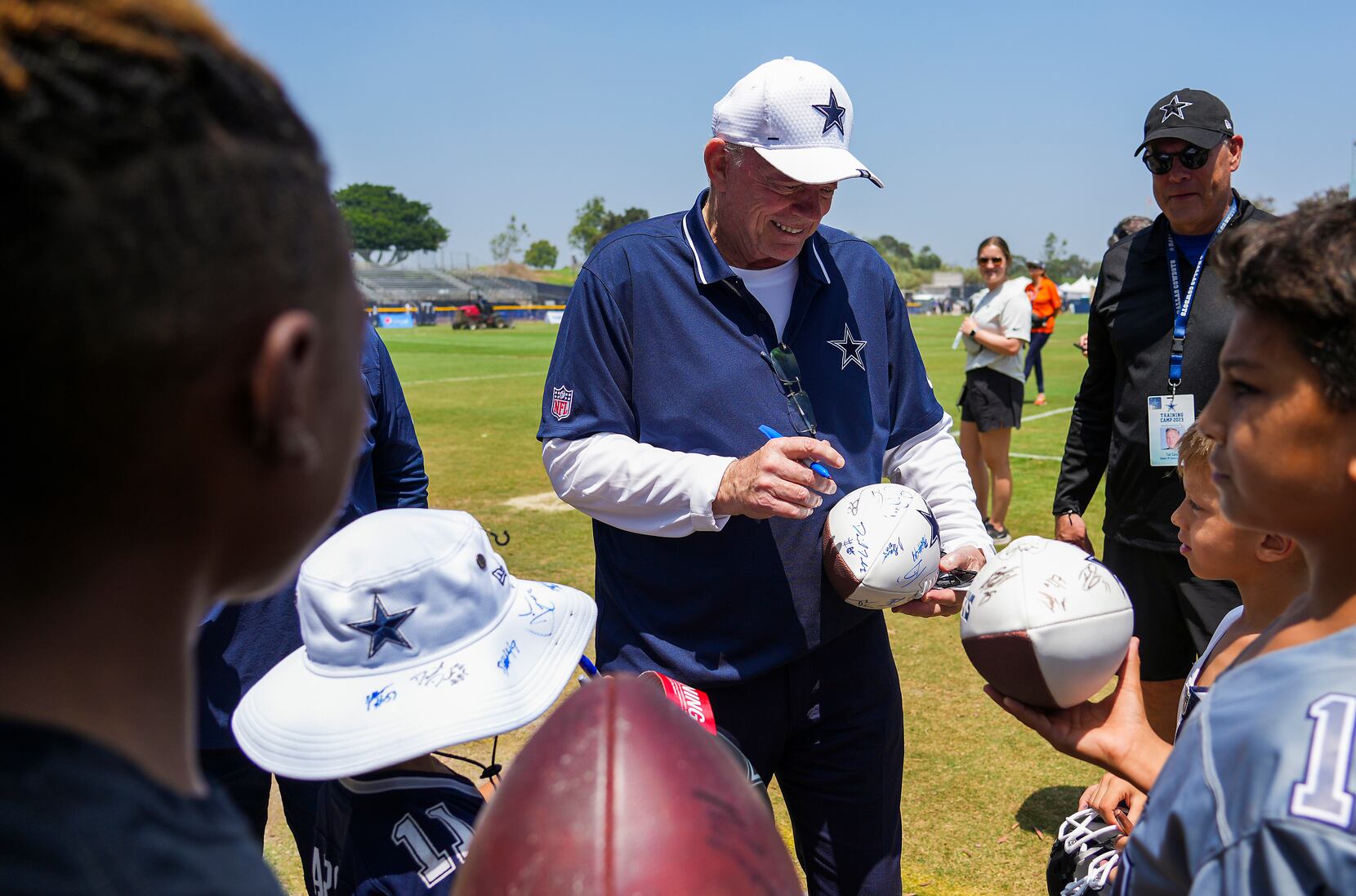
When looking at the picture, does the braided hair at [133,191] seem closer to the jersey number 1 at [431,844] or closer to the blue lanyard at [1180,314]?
the jersey number 1 at [431,844]

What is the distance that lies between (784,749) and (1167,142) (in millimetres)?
2722

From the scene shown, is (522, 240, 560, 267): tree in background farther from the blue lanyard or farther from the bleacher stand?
the blue lanyard

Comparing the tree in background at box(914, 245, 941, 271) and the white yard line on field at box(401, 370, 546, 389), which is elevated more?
the white yard line on field at box(401, 370, 546, 389)

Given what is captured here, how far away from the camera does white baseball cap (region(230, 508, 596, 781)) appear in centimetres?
186

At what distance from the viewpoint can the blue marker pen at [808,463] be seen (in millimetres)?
2615

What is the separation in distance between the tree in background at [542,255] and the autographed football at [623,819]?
129702 mm

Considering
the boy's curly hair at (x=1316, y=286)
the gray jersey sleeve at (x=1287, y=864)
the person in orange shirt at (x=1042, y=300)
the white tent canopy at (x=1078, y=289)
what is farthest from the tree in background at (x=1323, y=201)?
the white tent canopy at (x=1078, y=289)

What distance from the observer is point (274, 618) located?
2.93 meters

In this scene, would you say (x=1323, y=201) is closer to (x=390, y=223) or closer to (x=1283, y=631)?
(x=1283, y=631)

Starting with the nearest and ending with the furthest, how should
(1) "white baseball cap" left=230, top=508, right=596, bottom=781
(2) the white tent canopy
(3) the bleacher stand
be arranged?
1. (1) "white baseball cap" left=230, top=508, right=596, bottom=781
2. (2) the white tent canopy
3. (3) the bleacher stand

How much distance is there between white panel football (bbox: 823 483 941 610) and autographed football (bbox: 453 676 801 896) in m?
1.30

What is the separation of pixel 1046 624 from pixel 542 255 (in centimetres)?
12956

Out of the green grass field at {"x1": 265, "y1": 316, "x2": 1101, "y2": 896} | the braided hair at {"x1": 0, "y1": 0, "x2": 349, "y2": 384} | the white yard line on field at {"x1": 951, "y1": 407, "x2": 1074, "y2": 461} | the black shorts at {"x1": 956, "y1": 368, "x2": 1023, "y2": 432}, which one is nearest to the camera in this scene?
the braided hair at {"x1": 0, "y1": 0, "x2": 349, "y2": 384}

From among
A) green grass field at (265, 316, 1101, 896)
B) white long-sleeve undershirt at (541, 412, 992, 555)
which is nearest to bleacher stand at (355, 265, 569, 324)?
green grass field at (265, 316, 1101, 896)
